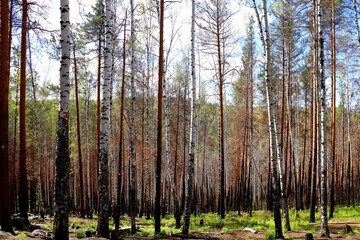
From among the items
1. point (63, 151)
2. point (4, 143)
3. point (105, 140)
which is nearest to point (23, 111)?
point (4, 143)

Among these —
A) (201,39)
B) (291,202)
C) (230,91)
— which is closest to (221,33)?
(201,39)

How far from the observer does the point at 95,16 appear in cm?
1716

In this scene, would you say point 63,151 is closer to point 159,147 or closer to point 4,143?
point 4,143

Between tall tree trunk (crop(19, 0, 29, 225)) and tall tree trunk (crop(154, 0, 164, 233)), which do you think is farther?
tall tree trunk (crop(154, 0, 164, 233))

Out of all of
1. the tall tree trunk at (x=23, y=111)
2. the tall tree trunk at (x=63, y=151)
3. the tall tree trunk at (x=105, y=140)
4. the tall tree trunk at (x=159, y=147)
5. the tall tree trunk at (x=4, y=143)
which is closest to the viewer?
the tall tree trunk at (x=63, y=151)

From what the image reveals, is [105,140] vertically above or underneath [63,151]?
above

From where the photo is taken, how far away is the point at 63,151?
6.45 metres

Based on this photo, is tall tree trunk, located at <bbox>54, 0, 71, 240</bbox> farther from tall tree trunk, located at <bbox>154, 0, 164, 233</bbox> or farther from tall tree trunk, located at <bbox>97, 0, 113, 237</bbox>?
tall tree trunk, located at <bbox>154, 0, 164, 233</bbox>

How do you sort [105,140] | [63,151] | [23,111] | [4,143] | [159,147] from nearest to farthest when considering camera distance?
[63,151]
[4,143]
[105,140]
[23,111]
[159,147]

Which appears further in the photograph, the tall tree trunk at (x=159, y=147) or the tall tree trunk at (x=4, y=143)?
the tall tree trunk at (x=159, y=147)

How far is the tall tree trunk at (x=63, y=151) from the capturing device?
631cm

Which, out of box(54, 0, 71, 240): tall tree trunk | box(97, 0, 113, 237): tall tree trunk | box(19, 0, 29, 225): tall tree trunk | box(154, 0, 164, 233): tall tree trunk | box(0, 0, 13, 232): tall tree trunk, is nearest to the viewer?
box(54, 0, 71, 240): tall tree trunk

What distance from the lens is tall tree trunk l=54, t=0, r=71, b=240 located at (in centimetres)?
631

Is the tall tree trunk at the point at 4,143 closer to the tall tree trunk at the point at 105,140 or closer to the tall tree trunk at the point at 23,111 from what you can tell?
the tall tree trunk at the point at 23,111
